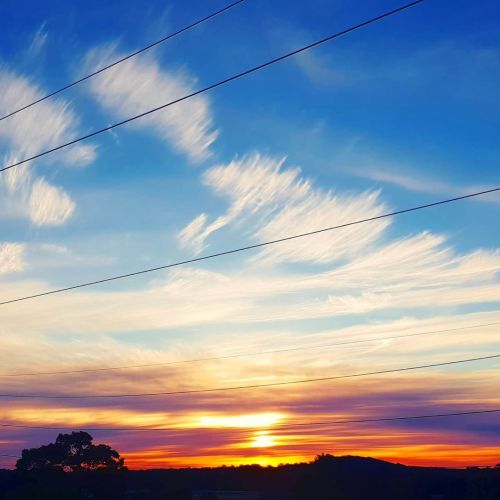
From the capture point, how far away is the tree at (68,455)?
367 ft

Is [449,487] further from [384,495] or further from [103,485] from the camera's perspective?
[103,485]

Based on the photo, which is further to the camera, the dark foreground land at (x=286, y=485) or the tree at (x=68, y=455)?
the tree at (x=68, y=455)

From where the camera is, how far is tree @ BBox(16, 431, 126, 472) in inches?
4402

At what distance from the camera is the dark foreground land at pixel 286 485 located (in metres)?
86.6

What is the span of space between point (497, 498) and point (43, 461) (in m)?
70.3

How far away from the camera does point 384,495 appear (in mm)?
92938

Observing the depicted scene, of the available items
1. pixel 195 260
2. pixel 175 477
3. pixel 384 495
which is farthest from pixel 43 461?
pixel 195 260

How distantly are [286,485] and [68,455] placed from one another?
35385mm

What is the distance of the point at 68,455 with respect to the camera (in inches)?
4587

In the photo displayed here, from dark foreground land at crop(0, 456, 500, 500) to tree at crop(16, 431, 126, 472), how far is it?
9.68ft

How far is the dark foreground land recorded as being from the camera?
8662 cm

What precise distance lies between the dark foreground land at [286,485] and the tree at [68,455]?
9.68 ft

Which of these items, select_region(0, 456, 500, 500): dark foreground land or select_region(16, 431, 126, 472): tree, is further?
select_region(16, 431, 126, 472): tree

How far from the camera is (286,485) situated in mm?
116250
